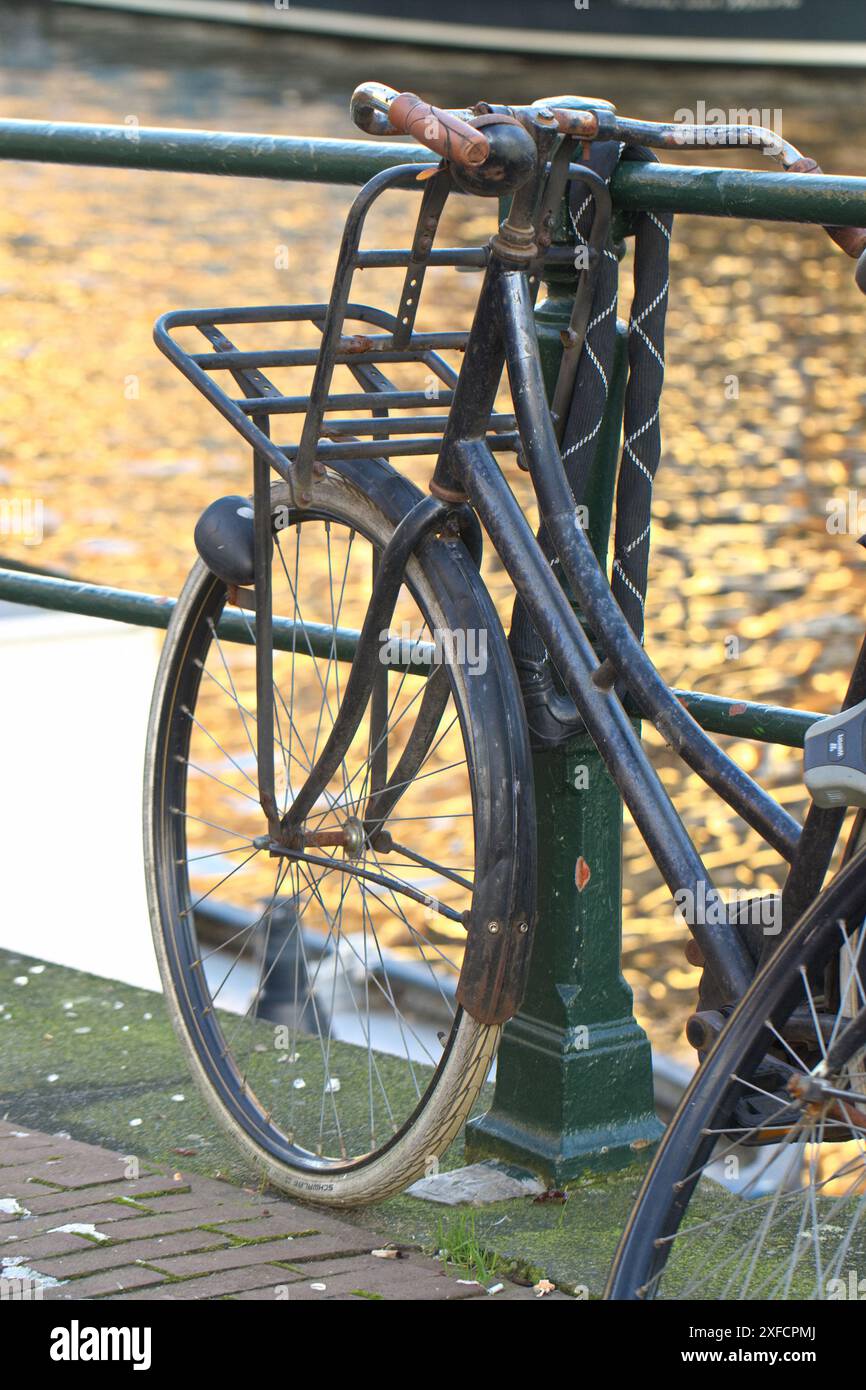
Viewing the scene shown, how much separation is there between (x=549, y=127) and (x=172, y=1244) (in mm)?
1364

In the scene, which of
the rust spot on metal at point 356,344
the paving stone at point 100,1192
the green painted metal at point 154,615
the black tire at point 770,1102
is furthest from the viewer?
the green painted metal at point 154,615

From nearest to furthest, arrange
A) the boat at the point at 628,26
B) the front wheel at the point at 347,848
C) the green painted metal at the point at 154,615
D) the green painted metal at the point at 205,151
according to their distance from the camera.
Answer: the front wheel at the point at 347,848, the green painted metal at the point at 205,151, the green painted metal at the point at 154,615, the boat at the point at 628,26

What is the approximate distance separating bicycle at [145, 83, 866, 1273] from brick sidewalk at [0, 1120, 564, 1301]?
0.26 ft

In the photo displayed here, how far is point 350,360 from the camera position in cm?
273

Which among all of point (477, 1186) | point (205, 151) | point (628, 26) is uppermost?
point (628, 26)

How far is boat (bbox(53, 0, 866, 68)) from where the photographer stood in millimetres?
42156

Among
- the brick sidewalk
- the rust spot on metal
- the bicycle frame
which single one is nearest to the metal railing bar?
the bicycle frame

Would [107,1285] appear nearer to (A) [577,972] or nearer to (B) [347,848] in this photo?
(B) [347,848]

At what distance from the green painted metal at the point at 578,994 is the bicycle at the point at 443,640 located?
0.09 m

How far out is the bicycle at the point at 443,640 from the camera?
2361 mm

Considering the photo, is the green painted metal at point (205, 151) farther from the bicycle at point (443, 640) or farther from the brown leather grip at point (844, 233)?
the brown leather grip at point (844, 233)

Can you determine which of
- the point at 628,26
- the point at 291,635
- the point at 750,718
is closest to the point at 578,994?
the point at 750,718

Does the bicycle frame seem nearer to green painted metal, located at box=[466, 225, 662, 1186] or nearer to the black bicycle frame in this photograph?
the black bicycle frame

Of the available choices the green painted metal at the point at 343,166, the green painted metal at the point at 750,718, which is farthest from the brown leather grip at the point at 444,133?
the green painted metal at the point at 750,718
